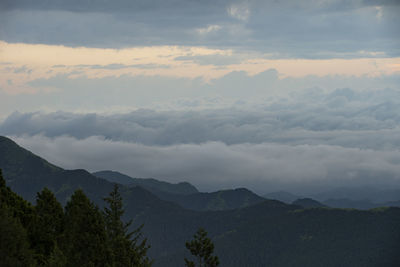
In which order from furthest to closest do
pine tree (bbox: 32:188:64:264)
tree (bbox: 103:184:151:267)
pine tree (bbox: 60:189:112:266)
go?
1. tree (bbox: 103:184:151:267)
2. pine tree (bbox: 32:188:64:264)
3. pine tree (bbox: 60:189:112:266)

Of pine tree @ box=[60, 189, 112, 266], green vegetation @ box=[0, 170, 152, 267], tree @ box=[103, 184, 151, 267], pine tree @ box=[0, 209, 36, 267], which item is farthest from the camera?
tree @ box=[103, 184, 151, 267]

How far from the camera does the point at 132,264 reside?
8406cm

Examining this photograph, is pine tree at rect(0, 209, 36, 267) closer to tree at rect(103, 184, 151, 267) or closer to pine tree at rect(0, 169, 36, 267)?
pine tree at rect(0, 169, 36, 267)

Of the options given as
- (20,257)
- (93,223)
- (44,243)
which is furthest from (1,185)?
(20,257)

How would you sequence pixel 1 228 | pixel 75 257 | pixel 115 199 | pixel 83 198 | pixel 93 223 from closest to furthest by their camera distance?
pixel 1 228
pixel 75 257
pixel 93 223
pixel 83 198
pixel 115 199

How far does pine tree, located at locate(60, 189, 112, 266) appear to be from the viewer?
64.8 metres

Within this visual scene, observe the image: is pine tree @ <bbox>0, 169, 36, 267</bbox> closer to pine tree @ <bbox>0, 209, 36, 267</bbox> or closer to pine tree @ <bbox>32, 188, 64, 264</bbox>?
pine tree @ <bbox>0, 209, 36, 267</bbox>

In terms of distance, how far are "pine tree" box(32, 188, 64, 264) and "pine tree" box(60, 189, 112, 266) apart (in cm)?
718

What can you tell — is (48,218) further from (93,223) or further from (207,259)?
(207,259)

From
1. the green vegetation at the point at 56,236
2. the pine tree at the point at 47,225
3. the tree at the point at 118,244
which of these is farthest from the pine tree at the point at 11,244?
the pine tree at the point at 47,225

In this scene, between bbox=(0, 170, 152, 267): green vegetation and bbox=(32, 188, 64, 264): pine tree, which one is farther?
bbox=(32, 188, 64, 264): pine tree

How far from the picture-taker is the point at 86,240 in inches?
2606

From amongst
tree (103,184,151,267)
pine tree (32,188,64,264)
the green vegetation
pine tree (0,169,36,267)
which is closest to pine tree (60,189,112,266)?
the green vegetation

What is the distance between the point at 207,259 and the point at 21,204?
38286 mm
